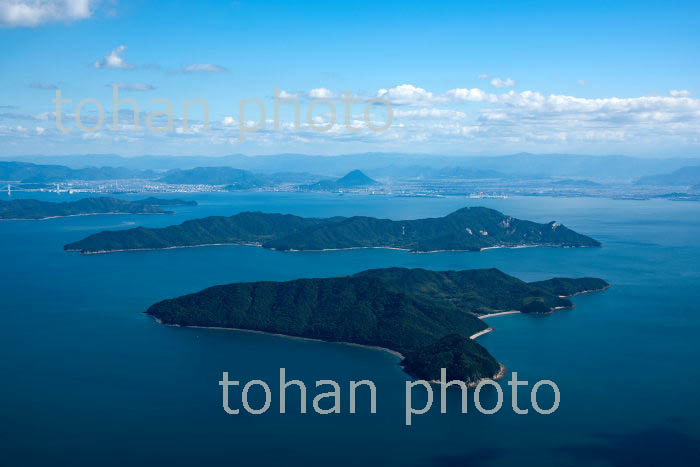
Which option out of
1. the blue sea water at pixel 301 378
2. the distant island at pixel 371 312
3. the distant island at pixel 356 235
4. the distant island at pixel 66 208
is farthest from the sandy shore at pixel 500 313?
the distant island at pixel 66 208

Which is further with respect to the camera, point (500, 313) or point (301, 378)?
point (500, 313)

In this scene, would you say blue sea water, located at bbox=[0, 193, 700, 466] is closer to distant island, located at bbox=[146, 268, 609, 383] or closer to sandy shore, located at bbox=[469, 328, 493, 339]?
sandy shore, located at bbox=[469, 328, 493, 339]

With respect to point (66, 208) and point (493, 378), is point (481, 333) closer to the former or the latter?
point (493, 378)

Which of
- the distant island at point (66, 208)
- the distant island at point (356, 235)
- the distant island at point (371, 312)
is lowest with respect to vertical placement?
the distant island at point (371, 312)

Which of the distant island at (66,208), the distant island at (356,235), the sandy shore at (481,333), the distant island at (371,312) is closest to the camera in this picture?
the distant island at (371,312)

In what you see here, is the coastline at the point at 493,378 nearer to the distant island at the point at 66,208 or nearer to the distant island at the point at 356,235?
the distant island at the point at 356,235

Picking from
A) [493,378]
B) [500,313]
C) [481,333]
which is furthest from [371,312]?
[500,313]

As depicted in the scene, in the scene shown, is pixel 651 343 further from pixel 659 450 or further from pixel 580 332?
pixel 659 450
